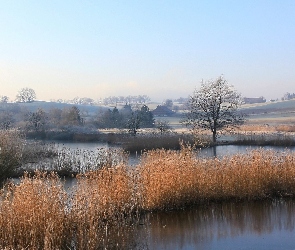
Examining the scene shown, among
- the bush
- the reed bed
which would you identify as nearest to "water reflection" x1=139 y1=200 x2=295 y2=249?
the reed bed

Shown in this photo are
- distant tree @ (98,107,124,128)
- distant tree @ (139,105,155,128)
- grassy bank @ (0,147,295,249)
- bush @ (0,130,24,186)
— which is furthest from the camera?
distant tree @ (98,107,124,128)

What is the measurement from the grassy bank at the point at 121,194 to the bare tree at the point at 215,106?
20.5 m

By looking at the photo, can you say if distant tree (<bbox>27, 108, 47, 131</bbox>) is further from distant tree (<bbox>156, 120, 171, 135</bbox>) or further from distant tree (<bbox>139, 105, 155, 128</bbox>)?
distant tree (<bbox>139, 105, 155, 128</bbox>)

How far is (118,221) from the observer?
28.3 feet

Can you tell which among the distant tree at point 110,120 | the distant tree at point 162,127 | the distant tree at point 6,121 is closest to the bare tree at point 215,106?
the distant tree at point 162,127

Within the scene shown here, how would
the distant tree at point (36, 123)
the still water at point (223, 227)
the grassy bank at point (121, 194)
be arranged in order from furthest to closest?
the distant tree at point (36, 123) < the still water at point (223, 227) < the grassy bank at point (121, 194)

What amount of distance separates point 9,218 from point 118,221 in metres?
2.46

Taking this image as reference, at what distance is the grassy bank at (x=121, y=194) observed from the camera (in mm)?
7000

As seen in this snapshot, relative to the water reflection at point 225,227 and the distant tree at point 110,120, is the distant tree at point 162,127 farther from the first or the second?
the water reflection at point 225,227

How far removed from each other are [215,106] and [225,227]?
24.5 metres

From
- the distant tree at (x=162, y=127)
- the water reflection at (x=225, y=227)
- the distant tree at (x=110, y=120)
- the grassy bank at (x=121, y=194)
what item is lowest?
the water reflection at (x=225, y=227)

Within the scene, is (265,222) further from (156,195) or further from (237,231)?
(156,195)

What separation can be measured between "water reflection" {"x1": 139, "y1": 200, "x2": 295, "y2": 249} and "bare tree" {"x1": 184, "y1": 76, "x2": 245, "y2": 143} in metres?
22.0

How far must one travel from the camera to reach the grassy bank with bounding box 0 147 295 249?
7.00 metres
